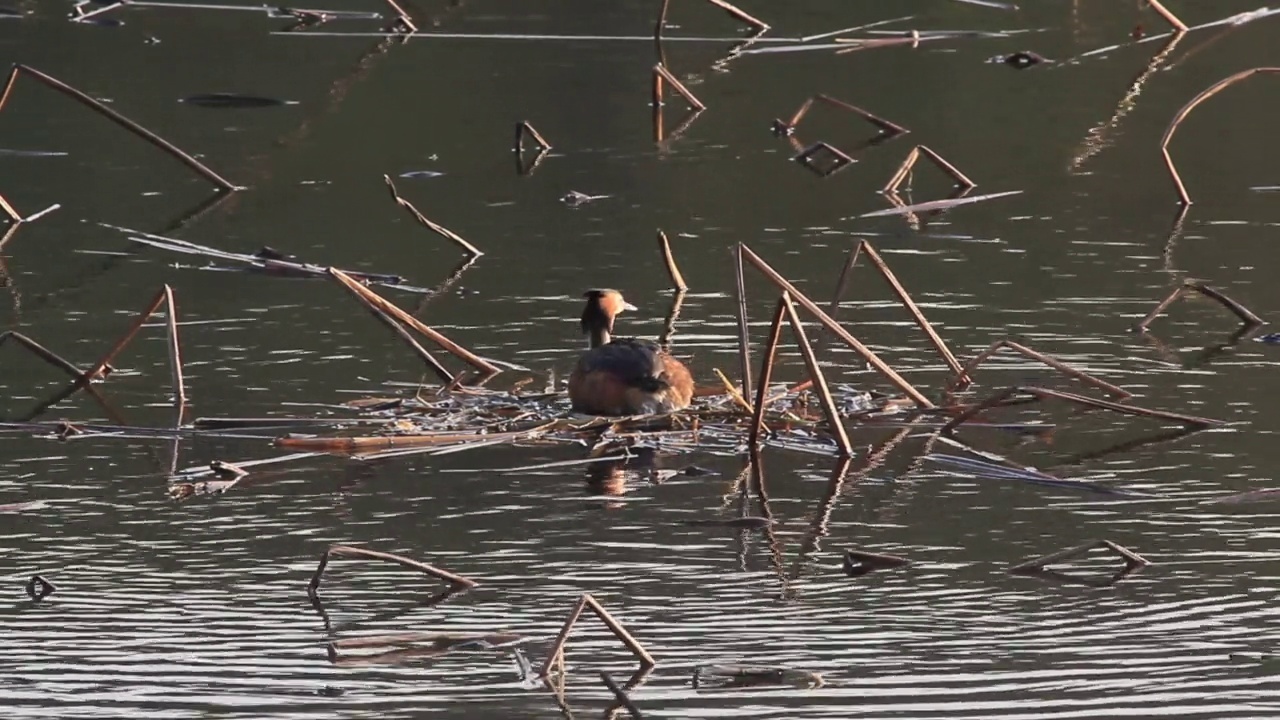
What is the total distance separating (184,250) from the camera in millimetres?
10242

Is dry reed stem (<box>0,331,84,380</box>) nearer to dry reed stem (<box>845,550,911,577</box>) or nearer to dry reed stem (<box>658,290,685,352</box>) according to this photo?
dry reed stem (<box>658,290,685,352</box>)

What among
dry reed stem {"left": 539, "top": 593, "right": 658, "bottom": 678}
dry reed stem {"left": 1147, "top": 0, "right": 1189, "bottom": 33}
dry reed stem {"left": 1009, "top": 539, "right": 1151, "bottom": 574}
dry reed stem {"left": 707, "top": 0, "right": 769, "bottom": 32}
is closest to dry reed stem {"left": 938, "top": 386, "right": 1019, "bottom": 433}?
dry reed stem {"left": 1009, "top": 539, "right": 1151, "bottom": 574}

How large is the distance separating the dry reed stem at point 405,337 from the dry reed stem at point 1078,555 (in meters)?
2.72

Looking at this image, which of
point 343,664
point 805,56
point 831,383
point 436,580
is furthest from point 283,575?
point 805,56

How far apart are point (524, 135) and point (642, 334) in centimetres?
487

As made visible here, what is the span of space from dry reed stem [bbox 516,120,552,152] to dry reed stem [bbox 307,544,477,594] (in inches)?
295

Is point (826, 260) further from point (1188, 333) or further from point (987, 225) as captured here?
point (1188, 333)

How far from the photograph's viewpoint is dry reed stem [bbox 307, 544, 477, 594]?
589 centimetres

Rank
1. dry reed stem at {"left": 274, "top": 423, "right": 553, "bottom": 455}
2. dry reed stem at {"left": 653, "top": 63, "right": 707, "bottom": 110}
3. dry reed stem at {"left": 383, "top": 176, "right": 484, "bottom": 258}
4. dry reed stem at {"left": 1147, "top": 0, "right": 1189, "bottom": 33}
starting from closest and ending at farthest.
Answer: dry reed stem at {"left": 274, "top": 423, "right": 553, "bottom": 455} < dry reed stem at {"left": 383, "top": 176, "right": 484, "bottom": 258} < dry reed stem at {"left": 653, "top": 63, "right": 707, "bottom": 110} < dry reed stem at {"left": 1147, "top": 0, "right": 1189, "bottom": 33}

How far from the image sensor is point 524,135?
13.8m

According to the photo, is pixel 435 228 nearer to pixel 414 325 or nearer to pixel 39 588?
pixel 414 325

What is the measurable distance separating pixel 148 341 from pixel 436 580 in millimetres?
3351

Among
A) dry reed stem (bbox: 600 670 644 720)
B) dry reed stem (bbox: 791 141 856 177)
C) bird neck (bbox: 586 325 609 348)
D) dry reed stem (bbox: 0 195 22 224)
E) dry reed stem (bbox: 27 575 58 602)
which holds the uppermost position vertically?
dry reed stem (bbox: 600 670 644 720)

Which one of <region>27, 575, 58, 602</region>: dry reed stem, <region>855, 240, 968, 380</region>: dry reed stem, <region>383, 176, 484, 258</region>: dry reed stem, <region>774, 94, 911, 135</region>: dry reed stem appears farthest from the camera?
<region>774, 94, 911, 135</region>: dry reed stem
